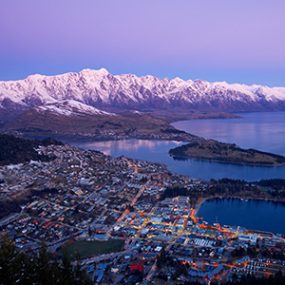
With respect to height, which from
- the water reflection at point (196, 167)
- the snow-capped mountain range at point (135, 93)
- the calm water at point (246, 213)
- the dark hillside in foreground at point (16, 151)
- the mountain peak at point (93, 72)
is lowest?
the calm water at point (246, 213)

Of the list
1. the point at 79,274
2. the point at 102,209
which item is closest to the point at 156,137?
the point at 102,209

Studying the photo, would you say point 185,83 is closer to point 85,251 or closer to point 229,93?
point 229,93

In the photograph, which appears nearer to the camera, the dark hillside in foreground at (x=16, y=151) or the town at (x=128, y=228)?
the town at (x=128, y=228)

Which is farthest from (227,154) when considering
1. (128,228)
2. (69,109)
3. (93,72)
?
(93,72)

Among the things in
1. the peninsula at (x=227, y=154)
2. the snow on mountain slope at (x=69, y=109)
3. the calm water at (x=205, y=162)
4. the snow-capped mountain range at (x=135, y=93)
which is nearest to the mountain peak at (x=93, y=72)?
the snow-capped mountain range at (x=135, y=93)

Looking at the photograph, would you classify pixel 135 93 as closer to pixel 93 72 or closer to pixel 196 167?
pixel 93 72

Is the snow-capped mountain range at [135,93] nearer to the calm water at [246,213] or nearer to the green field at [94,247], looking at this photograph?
the calm water at [246,213]
